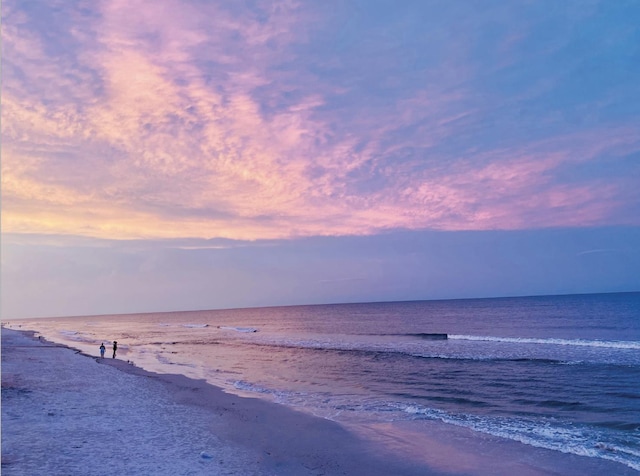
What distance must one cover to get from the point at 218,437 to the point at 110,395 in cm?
877

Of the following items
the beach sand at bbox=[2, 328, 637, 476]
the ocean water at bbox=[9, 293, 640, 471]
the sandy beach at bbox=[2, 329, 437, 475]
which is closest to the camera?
the sandy beach at bbox=[2, 329, 437, 475]

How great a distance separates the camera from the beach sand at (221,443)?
38.4ft

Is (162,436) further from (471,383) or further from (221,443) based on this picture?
(471,383)

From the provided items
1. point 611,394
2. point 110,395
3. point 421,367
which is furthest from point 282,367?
point 611,394

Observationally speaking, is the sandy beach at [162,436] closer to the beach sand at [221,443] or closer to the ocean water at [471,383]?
the beach sand at [221,443]

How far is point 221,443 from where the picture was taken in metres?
14.4

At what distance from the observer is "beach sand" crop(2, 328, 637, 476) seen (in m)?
11.7

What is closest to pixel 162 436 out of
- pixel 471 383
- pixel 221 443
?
pixel 221 443

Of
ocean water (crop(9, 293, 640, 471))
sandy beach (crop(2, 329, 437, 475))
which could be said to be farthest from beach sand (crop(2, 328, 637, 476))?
ocean water (crop(9, 293, 640, 471))

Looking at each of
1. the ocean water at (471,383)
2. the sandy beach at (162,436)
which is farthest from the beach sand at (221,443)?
the ocean water at (471,383)

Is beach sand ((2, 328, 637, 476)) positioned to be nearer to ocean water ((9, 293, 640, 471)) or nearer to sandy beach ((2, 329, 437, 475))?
sandy beach ((2, 329, 437, 475))

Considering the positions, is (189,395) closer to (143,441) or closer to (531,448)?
(143,441)

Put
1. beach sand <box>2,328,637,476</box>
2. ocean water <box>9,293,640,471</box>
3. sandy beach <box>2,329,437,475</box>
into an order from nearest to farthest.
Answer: sandy beach <box>2,329,437,475</box>, beach sand <box>2,328,637,476</box>, ocean water <box>9,293,640,471</box>

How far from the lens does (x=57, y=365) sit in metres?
31.1
